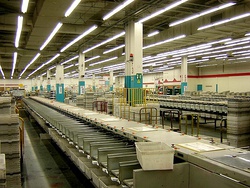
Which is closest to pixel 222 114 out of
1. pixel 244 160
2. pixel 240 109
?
pixel 240 109

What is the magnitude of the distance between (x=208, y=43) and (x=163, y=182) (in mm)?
16240

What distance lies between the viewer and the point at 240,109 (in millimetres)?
8570

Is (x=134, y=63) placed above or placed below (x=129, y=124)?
above

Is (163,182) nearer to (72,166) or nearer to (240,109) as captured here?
(72,166)

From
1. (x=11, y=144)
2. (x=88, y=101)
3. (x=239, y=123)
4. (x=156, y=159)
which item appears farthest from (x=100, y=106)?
(x=156, y=159)

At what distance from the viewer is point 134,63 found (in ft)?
41.7

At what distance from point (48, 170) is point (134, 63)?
23.3ft

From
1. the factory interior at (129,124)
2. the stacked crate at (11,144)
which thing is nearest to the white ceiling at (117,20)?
the factory interior at (129,124)

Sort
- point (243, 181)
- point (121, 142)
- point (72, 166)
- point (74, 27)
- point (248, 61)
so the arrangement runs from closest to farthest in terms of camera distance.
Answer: point (243, 181)
point (121, 142)
point (72, 166)
point (74, 27)
point (248, 61)

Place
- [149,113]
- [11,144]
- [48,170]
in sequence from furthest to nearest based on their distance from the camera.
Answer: [149,113]
[48,170]
[11,144]

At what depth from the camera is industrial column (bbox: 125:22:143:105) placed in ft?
41.3

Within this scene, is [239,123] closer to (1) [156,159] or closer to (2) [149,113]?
(2) [149,113]

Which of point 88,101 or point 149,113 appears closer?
point 149,113

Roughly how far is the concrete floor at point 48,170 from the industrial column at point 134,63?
15.1ft
